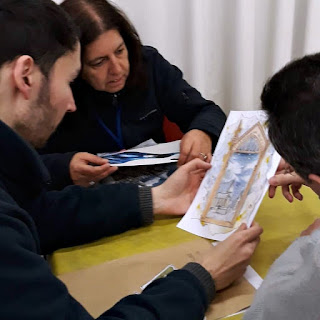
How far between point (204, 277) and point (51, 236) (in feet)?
1.28

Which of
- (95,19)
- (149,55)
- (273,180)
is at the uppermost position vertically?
(95,19)

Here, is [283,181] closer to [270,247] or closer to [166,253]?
[270,247]

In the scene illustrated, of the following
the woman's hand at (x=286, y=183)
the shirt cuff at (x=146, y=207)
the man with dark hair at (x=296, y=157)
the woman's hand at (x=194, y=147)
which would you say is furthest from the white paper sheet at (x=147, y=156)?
the man with dark hair at (x=296, y=157)

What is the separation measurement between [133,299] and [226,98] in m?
1.68

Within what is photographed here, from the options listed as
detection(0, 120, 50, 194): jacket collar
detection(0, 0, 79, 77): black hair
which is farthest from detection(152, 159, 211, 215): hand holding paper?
detection(0, 0, 79, 77): black hair

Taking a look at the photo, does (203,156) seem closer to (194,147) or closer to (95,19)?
(194,147)

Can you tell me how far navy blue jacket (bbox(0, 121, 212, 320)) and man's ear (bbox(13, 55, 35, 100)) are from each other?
3.4 inches

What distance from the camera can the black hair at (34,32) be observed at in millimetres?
863

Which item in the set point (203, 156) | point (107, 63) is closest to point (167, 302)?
point (203, 156)

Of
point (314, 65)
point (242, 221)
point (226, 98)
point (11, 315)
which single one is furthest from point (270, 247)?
point (226, 98)

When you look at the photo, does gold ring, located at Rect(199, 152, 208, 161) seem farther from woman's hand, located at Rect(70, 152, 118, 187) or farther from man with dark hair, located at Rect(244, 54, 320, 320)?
man with dark hair, located at Rect(244, 54, 320, 320)

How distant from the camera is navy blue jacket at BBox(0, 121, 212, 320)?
0.65m

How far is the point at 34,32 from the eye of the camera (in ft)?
2.92

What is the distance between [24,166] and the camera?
0.89 m
